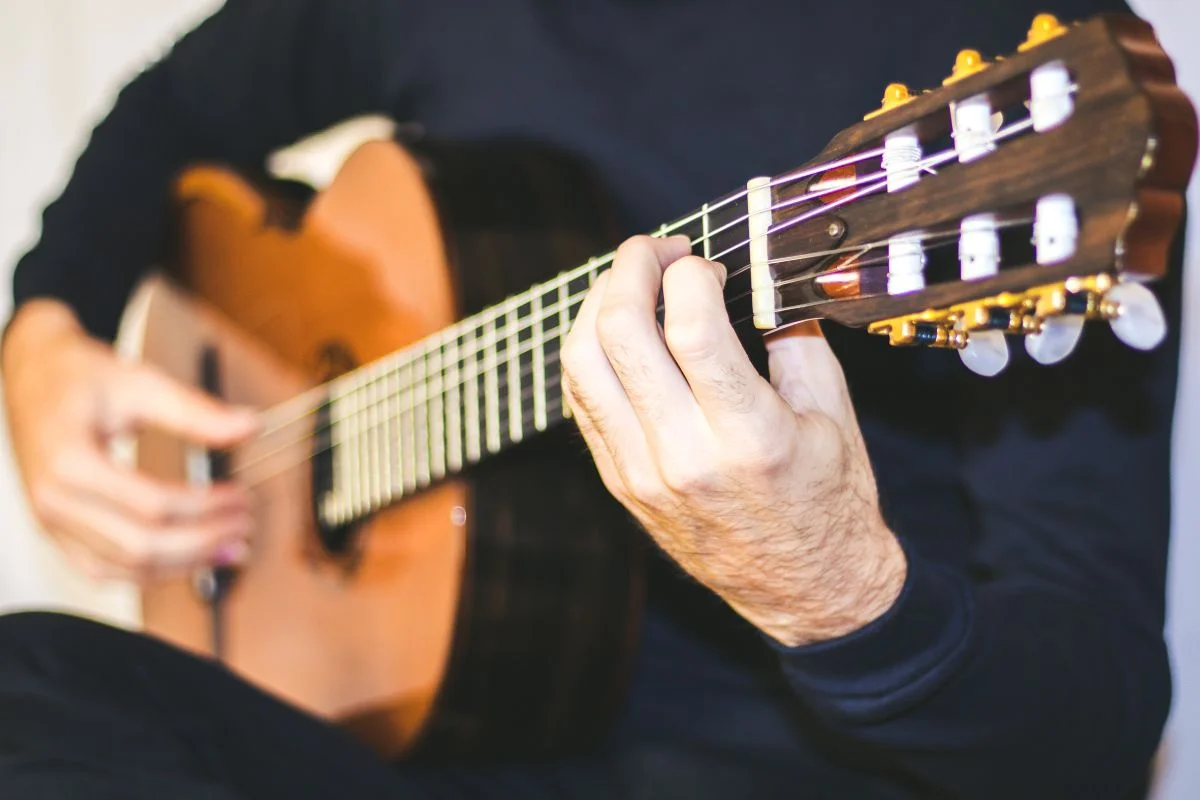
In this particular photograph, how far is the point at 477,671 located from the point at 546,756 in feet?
0.42

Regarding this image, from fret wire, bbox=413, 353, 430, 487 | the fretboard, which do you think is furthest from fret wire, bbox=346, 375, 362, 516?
fret wire, bbox=413, 353, 430, 487

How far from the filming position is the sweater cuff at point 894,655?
2.07 ft

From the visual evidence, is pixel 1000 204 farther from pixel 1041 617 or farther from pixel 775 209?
pixel 1041 617

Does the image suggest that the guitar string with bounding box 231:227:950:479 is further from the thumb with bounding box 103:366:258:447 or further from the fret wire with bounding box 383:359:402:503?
the thumb with bounding box 103:366:258:447

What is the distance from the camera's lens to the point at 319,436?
43.6 inches

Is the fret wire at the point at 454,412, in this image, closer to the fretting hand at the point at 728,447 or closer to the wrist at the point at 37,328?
the fretting hand at the point at 728,447

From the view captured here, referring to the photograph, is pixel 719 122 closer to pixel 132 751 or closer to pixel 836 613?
pixel 836 613

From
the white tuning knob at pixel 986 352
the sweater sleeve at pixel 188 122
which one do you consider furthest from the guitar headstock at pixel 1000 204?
the sweater sleeve at pixel 188 122

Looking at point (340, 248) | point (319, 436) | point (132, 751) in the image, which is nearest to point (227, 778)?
point (132, 751)

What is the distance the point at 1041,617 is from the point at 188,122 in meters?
1.19

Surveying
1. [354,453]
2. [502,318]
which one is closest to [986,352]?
[502,318]

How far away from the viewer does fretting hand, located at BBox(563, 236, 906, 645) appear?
55 cm

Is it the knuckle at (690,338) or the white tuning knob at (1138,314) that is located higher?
the knuckle at (690,338)

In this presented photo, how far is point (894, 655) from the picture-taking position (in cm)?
64
